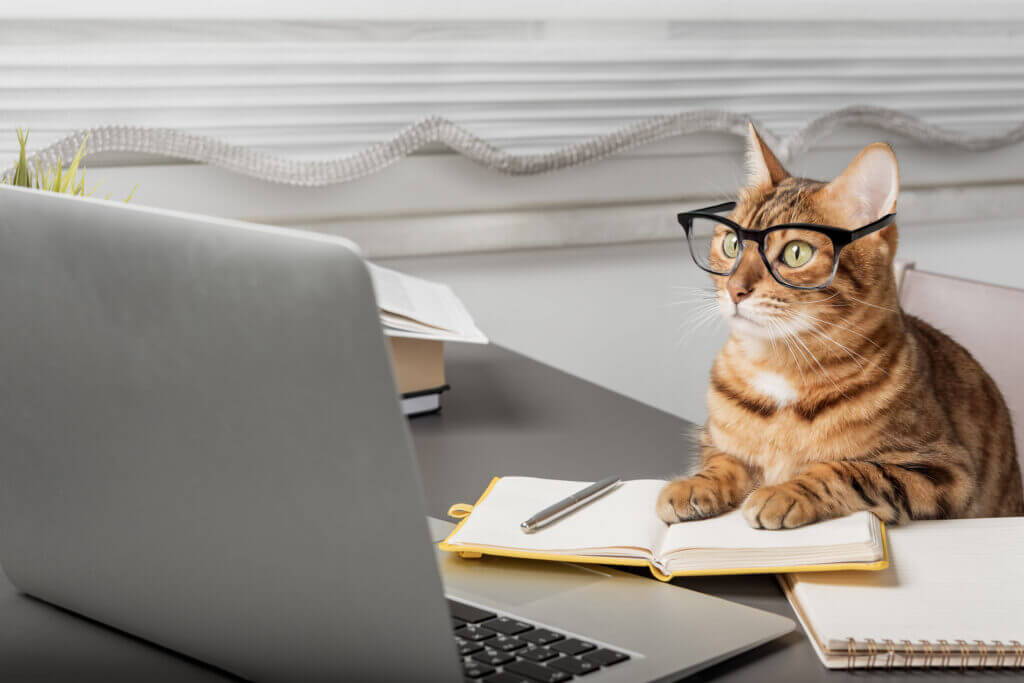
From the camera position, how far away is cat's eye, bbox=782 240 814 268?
2.59ft

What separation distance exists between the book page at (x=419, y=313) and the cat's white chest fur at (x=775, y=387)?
0.38 meters

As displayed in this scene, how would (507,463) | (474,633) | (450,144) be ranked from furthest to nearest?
(450,144) < (507,463) < (474,633)

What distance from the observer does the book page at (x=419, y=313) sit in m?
1.13

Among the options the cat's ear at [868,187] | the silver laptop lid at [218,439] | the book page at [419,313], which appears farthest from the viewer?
the book page at [419,313]

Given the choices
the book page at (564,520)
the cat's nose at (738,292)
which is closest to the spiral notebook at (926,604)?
the book page at (564,520)

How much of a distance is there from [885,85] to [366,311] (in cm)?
185

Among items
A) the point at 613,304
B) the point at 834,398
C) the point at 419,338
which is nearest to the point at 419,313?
the point at 419,338

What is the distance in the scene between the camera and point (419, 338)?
3.85 feet

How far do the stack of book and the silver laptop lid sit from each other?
0.56 meters

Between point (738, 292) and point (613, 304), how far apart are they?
3.82ft

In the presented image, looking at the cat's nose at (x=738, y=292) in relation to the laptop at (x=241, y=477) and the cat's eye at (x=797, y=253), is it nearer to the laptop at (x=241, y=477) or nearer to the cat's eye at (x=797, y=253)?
the cat's eye at (x=797, y=253)

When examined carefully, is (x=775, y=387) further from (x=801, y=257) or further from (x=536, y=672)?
(x=536, y=672)

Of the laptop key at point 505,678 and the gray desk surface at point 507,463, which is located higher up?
the gray desk surface at point 507,463

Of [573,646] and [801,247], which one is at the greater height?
[801,247]
